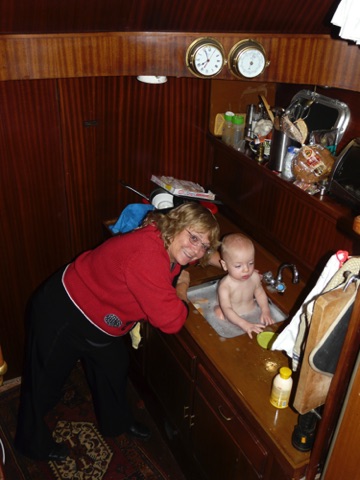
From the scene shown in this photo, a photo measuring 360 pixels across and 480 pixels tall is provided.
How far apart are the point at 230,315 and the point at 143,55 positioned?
111cm

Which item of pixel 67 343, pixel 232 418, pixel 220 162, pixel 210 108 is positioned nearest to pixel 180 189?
pixel 220 162

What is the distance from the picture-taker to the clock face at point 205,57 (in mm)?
1853

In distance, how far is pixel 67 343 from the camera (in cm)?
213

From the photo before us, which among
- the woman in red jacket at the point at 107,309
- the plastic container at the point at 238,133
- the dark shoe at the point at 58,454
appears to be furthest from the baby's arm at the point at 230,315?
the dark shoe at the point at 58,454

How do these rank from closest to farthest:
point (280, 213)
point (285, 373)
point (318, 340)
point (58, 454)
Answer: point (318, 340) → point (285, 373) → point (280, 213) → point (58, 454)

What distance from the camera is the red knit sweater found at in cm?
186

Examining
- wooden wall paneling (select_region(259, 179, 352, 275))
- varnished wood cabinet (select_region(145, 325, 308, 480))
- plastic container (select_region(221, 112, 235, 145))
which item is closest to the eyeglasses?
varnished wood cabinet (select_region(145, 325, 308, 480))

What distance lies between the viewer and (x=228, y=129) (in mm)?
2541

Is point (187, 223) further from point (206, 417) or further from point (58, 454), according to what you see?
point (58, 454)

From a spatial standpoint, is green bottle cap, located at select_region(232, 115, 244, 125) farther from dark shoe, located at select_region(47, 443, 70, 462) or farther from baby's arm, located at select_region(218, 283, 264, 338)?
dark shoe, located at select_region(47, 443, 70, 462)

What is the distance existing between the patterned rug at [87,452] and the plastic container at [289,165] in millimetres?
1509

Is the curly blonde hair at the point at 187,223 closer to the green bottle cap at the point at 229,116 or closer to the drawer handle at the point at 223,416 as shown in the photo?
the drawer handle at the point at 223,416

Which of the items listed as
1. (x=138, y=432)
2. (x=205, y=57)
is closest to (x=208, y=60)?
(x=205, y=57)

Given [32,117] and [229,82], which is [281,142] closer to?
[229,82]
